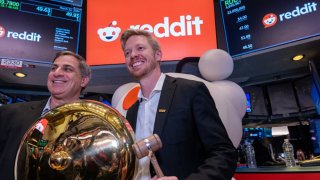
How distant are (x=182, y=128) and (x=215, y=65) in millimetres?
1154

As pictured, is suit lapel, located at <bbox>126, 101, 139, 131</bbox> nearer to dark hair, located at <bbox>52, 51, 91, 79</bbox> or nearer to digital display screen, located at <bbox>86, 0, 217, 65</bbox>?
dark hair, located at <bbox>52, 51, 91, 79</bbox>

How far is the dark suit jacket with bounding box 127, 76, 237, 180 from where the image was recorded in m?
1.23

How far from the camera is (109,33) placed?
315cm

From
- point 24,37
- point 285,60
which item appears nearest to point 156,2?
point 24,37

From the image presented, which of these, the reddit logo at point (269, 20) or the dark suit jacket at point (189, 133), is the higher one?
the reddit logo at point (269, 20)

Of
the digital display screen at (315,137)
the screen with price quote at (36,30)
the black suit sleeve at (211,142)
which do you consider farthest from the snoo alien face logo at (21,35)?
the digital display screen at (315,137)

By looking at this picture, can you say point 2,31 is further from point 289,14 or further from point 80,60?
point 289,14

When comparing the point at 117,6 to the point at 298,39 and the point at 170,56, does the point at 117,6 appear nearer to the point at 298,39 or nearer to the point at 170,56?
the point at 170,56

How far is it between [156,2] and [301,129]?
108 inches

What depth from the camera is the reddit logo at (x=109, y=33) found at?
3131 millimetres

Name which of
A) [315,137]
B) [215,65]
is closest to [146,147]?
[215,65]

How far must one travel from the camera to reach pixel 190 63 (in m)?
2.93

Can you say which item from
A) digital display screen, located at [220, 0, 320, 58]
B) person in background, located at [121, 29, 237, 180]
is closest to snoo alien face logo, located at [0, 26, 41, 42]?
person in background, located at [121, 29, 237, 180]

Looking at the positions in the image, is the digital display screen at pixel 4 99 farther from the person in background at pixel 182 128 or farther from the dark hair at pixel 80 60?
the person in background at pixel 182 128
